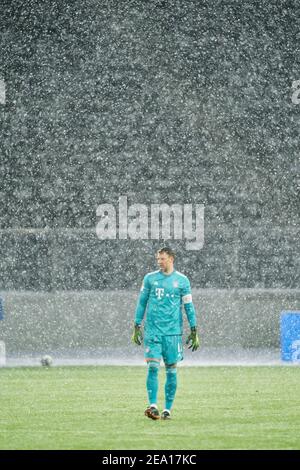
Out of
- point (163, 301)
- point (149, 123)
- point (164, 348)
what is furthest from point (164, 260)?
point (149, 123)

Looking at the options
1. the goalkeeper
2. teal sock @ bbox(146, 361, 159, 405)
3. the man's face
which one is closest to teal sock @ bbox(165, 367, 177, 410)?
the goalkeeper

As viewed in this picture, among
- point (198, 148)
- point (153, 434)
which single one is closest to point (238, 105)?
point (198, 148)

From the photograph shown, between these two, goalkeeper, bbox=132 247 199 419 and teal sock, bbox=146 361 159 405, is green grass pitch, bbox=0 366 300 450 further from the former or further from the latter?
goalkeeper, bbox=132 247 199 419

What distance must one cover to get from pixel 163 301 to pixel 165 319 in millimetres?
167

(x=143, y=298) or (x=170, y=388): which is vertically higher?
(x=143, y=298)

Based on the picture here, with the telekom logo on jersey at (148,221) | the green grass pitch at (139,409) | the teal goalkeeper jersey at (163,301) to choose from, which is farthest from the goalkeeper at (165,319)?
the telekom logo on jersey at (148,221)

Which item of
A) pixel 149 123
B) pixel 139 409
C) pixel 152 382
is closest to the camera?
pixel 152 382

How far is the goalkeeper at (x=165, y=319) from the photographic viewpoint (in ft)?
37.0

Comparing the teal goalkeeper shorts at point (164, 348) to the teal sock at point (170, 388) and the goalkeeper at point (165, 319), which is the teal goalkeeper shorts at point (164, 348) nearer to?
the goalkeeper at point (165, 319)

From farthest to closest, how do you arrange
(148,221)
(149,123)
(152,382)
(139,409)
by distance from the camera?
(149,123) → (148,221) → (139,409) → (152,382)

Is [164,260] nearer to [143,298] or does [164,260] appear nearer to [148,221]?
[143,298]

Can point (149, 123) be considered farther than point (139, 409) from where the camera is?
Yes

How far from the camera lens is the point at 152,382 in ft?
36.8

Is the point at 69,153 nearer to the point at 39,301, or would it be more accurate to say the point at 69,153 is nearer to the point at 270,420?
the point at 39,301
